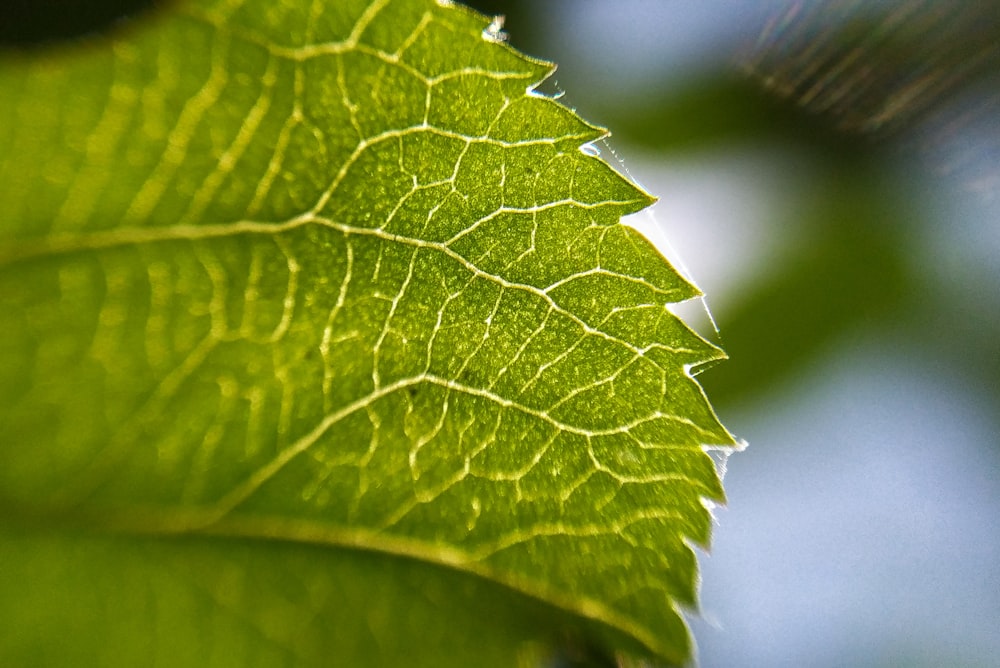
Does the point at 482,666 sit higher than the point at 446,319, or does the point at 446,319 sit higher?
the point at 446,319

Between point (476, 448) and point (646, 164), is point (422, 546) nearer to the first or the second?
point (476, 448)

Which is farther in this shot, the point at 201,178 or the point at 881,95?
the point at 881,95

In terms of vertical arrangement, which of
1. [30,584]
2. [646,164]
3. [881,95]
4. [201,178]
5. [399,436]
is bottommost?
[30,584]

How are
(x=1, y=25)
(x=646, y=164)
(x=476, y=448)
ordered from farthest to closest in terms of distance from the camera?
(x=646, y=164) → (x=476, y=448) → (x=1, y=25)

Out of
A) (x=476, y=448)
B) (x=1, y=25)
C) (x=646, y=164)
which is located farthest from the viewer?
(x=646, y=164)

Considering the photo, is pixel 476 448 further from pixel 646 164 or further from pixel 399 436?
pixel 646 164

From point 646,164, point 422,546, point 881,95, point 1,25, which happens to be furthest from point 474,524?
point 881,95
